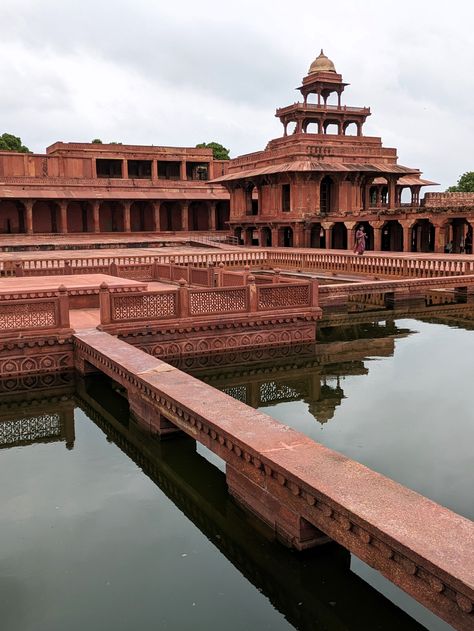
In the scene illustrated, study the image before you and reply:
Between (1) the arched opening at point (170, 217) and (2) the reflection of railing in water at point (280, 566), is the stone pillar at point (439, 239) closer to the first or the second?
(1) the arched opening at point (170, 217)

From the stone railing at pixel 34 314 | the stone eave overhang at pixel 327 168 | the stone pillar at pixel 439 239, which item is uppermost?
the stone eave overhang at pixel 327 168

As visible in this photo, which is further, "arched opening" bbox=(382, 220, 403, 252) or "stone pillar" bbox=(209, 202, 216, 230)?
"stone pillar" bbox=(209, 202, 216, 230)

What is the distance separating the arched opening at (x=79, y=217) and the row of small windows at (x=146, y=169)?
5.03 meters

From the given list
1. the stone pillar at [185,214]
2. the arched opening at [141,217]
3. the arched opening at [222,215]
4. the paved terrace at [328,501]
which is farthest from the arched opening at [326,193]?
the paved terrace at [328,501]

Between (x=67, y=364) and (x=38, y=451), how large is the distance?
329cm

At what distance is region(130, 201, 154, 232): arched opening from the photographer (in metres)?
46.3

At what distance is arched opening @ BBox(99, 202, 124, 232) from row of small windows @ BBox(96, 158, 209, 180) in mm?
3524

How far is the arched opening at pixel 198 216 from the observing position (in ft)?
158

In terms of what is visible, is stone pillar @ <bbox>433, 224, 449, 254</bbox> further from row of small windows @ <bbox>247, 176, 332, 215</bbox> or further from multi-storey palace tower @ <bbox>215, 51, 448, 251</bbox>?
row of small windows @ <bbox>247, 176, 332, 215</bbox>

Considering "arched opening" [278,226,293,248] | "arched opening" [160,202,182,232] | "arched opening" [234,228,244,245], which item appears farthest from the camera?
"arched opening" [160,202,182,232]

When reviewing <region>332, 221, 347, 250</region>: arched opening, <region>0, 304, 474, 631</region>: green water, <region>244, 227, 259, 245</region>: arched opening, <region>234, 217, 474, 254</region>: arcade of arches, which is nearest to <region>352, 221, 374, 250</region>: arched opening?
<region>234, 217, 474, 254</region>: arcade of arches

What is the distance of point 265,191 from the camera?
126 ft

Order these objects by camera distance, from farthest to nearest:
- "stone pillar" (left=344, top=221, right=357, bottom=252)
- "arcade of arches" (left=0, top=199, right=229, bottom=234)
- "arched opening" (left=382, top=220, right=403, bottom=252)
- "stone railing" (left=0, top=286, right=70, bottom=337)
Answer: "arcade of arches" (left=0, top=199, right=229, bottom=234) < "arched opening" (left=382, top=220, right=403, bottom=252) < "stone pillar" (left=344, top=221, right=357, bottom=252) < "stone railing" (left=0, top=286, right=70, bottom=337)

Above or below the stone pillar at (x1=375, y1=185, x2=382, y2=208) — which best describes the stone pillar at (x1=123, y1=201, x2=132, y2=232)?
below
